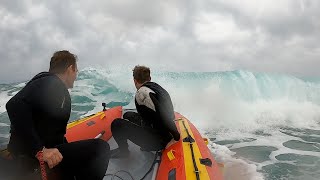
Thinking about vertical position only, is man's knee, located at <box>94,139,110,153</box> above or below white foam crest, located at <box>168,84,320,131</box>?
above

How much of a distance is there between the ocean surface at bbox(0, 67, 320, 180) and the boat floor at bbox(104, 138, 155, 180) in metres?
2.82

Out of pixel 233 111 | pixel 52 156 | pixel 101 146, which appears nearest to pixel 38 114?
pixel 52 156

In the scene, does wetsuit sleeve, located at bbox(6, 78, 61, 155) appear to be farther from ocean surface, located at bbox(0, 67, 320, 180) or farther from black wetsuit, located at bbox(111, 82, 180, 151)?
ocean surface, located at bbox(0, 67, 320, 180)

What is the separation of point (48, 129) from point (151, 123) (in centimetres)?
188

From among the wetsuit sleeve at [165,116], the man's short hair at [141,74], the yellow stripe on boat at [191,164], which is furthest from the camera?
the man's short hair at [141,74]

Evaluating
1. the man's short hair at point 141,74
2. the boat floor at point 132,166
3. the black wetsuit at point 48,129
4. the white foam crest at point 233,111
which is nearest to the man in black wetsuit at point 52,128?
the black wetsuit at point 48,129

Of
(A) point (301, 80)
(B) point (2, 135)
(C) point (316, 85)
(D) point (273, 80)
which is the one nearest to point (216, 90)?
(D) point (273, 80)

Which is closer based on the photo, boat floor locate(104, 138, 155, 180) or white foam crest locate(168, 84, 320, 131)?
boat floor locate(104, 138, 155, 180)

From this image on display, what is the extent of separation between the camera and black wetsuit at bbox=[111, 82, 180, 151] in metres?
3.67

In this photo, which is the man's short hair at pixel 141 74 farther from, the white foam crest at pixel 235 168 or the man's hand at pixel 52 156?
the white foam crest at pixel 235 168

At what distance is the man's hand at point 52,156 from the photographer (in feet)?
6.57

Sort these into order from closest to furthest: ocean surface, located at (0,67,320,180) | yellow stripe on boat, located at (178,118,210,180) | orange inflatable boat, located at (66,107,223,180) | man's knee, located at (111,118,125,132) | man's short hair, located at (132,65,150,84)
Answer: yellow stripe on boat, located at (178,118,210,180) → orange inflatable boat, located at (66,107,223,180) → man's short hair, located at (132,65,150,84) → man's knee, located at (111,118,125,132) → ocean surface, located at (0,67,320,180)

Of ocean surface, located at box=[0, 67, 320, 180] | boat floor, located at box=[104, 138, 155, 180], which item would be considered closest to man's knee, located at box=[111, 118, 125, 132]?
boat floor, located at box=[104, 138, 155, 180]

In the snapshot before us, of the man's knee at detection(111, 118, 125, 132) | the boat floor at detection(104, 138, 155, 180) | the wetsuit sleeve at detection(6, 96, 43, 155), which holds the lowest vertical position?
the boat floor at detection(104, 138, 155, 180)
